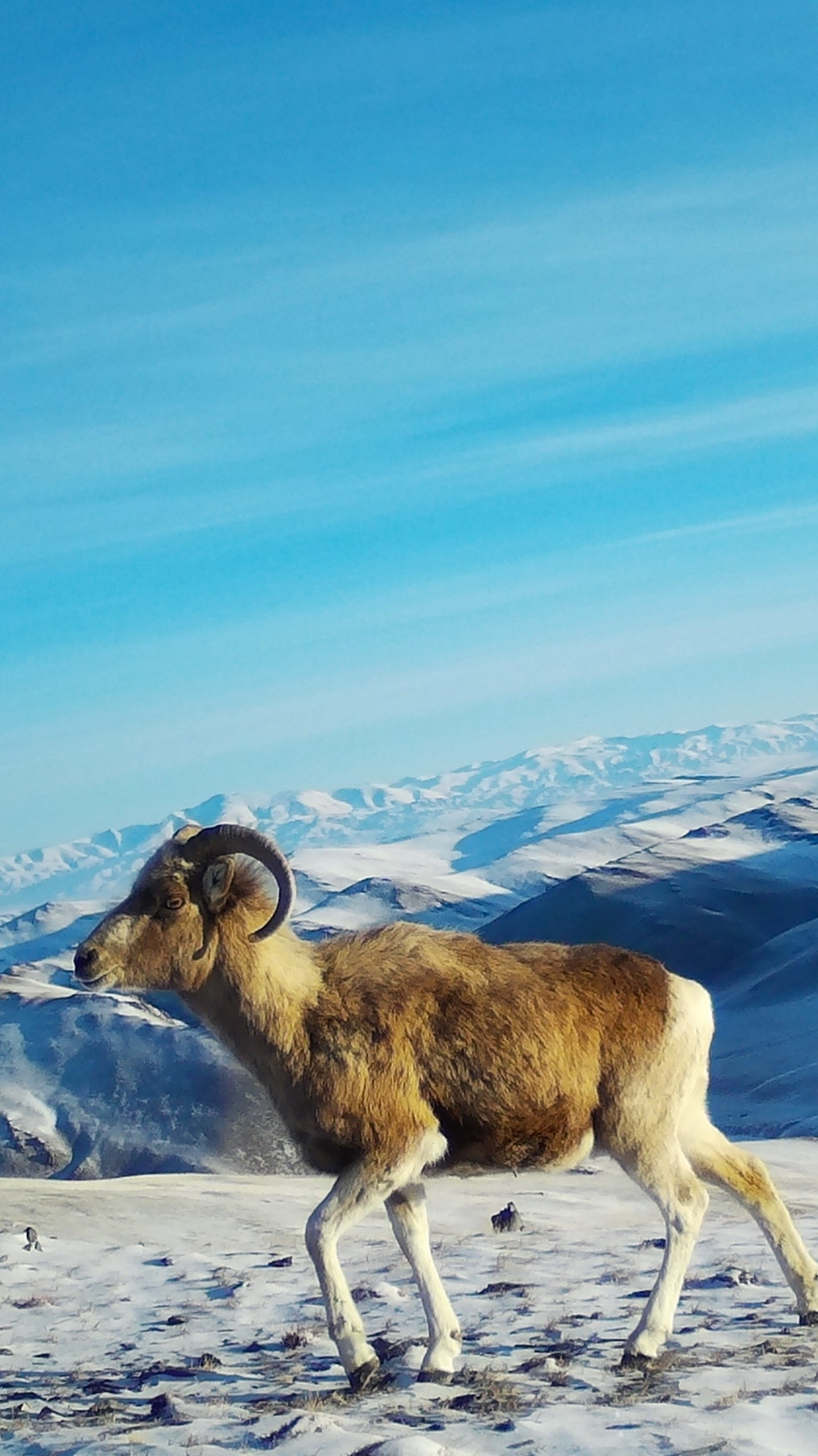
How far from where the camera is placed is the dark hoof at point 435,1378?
9031 millimetres

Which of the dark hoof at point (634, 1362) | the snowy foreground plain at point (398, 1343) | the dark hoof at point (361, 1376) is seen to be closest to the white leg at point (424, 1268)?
the snowy foreground plain at point (398, 1343)

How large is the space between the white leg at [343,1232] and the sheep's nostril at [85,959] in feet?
7.28

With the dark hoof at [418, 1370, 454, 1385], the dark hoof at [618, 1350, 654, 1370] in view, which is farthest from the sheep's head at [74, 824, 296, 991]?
the dark hoof at [618, 1350, 654, 1370]

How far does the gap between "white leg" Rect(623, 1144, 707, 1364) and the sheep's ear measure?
3083 mm

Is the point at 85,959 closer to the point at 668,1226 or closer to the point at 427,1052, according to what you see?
the point at 427,1052

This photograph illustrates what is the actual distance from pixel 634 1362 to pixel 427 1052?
2173 millimetres

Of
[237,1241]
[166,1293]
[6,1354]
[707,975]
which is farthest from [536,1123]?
[707,975]

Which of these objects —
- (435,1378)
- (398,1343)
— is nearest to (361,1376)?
(435,1378)

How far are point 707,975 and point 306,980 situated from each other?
107971 mm

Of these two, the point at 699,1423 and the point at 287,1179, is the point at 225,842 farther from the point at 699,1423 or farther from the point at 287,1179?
the point at 287,1179

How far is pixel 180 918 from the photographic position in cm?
997

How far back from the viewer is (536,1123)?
9227 mm

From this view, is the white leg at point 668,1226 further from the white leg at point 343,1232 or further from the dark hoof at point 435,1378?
the white leg at point 343,1232

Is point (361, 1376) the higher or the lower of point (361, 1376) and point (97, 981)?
the lower
